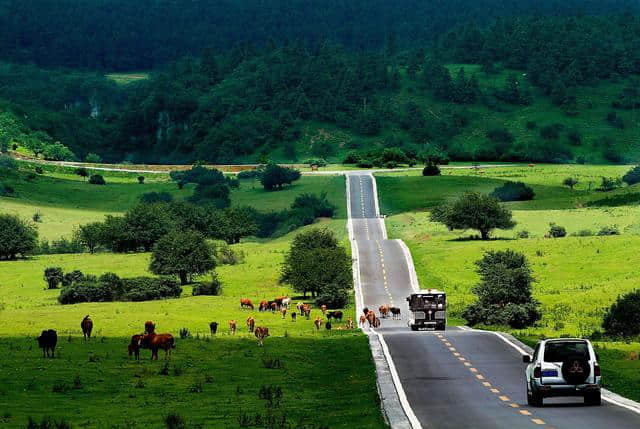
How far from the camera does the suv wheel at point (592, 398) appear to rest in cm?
3072

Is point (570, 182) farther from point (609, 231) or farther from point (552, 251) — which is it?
point (552, 251)

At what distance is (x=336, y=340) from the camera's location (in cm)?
5819

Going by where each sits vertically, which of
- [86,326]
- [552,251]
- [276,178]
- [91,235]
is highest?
[276,178]

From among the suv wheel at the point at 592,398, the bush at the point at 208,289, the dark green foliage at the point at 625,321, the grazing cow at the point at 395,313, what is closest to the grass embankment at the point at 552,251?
the dark green foliage at the point at 625,321

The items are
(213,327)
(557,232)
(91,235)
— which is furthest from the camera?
(91,235)

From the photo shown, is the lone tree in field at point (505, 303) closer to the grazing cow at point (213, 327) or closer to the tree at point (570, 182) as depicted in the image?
the grazing cow at point (213, 327)

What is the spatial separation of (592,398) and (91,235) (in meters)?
102

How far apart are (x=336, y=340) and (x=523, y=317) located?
43.8 feet

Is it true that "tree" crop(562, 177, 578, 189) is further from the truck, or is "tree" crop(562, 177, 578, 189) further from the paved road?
the truck

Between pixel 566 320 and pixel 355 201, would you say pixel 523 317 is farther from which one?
pixel 355 201

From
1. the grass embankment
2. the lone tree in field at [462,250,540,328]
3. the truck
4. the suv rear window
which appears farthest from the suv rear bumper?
the lone tree in field at [462,250,540,328]

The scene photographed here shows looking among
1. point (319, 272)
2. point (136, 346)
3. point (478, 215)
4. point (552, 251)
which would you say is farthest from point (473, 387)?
point (478, 215)

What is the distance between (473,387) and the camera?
36875 millimetres

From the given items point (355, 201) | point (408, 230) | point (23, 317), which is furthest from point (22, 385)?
point (355, 201)
